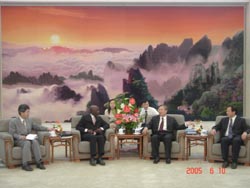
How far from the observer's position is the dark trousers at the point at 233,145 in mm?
8672

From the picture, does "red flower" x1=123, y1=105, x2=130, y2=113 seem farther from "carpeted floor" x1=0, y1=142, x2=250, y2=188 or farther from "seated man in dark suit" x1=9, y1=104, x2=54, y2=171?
"seated man in dark suit" x1=9, y1=104, x2=54, y2=171

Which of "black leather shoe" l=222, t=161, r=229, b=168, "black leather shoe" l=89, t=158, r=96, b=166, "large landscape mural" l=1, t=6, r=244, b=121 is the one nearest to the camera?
"black leather shoe" l=222, t=161, r=229, b=168

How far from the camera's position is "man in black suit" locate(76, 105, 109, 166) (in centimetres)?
906

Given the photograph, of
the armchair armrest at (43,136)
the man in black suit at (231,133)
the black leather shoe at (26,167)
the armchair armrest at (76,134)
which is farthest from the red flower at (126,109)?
the black leather shoe at (26,167)

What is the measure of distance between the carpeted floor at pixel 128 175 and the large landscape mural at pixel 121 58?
3.43 meters

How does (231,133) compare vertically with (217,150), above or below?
above

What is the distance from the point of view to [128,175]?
7.94m

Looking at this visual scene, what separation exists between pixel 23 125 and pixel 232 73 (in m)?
6.49

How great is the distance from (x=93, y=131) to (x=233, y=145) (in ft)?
9.81

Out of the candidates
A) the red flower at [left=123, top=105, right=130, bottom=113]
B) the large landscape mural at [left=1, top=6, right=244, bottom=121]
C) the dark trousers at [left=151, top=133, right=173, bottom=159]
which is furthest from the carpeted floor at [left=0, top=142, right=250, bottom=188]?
the large landscape mural at [left=1, top=6, right=244, bottom=121]

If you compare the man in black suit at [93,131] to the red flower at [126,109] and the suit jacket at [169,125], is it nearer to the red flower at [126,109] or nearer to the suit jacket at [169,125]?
the red flower at [126,109]

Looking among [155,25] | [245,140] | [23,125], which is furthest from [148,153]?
[155,25]

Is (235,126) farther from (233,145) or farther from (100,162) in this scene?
(100,162)
